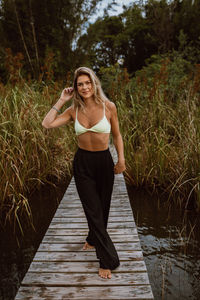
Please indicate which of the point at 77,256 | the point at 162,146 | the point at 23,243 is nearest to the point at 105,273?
the point at 77,256

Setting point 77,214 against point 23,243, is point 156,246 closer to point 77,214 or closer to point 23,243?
point 77,214

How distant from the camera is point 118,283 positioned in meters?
1.96

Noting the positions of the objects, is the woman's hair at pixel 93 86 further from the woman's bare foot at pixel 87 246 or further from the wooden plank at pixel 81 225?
the wooden plank at pixel 81 225

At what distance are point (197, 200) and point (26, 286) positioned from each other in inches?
100

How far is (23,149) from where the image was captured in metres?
3.68

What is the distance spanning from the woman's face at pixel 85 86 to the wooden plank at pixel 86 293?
1346mm

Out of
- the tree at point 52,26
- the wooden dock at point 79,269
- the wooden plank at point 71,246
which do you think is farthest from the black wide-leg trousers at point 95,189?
the tree at point 52,26

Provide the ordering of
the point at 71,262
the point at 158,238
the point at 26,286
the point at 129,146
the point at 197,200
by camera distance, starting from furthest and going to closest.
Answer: the point at 129,146 < the point at 197,200 < the point at 158,238 < the point at 71,262 < the point at 26,286

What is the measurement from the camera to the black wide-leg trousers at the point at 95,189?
2055mm

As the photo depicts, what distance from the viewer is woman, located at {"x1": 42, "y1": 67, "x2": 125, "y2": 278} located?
6.74 feet

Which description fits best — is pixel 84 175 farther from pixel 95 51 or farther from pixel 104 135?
pixel 95 51

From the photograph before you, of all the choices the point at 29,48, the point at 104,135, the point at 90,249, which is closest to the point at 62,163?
the point at 90,249

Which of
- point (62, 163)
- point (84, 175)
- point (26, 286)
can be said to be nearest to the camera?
point (26, 286)

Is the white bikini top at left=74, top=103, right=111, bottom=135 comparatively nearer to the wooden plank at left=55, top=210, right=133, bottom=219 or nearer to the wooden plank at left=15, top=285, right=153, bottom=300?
the wooden plank at left=15, top=285, right=153, bottom=300
